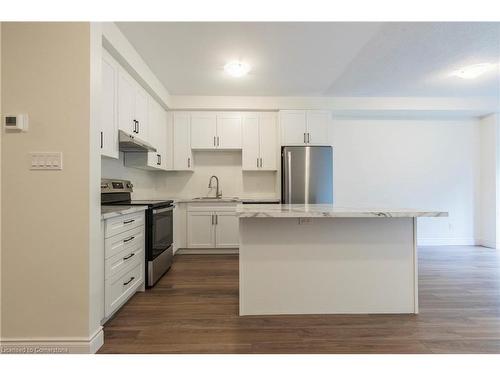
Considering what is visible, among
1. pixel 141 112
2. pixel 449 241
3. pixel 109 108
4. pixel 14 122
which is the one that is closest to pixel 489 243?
pixel 449 241

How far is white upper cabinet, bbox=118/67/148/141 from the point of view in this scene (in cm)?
287

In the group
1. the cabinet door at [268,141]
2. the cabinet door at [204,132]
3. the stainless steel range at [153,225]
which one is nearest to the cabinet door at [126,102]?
the stainless steel range at [153,225]

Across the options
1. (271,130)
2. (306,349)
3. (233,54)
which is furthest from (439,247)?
(233,54)

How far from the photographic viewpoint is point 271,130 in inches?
179

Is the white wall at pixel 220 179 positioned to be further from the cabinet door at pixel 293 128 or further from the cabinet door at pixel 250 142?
the cabinet door at pixel 293 128

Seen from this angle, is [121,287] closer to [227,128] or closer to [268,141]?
[227,128]

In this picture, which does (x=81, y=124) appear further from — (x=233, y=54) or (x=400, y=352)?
(x=400, y=352)

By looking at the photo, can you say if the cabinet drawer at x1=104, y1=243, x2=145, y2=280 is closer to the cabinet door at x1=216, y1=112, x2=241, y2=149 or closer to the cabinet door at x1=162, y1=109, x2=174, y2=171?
the cabinet door at x1=162, y1=109, x2=174, y2=171

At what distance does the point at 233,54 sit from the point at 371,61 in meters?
1.66

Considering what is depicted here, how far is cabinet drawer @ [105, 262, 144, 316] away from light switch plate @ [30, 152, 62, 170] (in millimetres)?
940

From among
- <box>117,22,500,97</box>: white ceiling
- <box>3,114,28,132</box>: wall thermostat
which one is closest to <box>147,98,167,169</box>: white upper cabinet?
<box>117,22,500,97</box>: white ceiling

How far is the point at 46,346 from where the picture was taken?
1.65m

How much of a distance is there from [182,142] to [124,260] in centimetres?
262

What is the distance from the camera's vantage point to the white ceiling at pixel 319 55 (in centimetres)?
250
